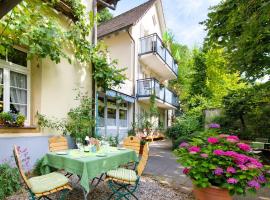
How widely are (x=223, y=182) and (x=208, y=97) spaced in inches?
637

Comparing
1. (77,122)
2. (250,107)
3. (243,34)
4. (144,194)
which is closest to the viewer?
(144,194)

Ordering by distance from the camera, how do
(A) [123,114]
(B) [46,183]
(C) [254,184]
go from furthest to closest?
(A) [123,114]
(B) [46,183]
(C) [254,184]

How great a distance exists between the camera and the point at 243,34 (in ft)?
18.7

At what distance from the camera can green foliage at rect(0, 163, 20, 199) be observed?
3.93 m

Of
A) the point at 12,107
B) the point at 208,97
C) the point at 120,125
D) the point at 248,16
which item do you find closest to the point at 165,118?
the point at 208,97

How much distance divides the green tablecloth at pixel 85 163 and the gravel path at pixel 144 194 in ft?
2.31

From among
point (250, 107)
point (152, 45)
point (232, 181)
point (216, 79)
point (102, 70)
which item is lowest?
point (232, 181)

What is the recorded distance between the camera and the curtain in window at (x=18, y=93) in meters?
5.26

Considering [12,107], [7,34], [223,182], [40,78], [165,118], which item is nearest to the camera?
[223,182]

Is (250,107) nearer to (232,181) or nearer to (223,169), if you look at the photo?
(223,169)

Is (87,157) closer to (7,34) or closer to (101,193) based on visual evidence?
(101,193)

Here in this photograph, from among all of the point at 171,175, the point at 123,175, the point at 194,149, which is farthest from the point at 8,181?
the point at 171,175

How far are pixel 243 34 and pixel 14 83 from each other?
627cm

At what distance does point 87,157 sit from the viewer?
356 cm
